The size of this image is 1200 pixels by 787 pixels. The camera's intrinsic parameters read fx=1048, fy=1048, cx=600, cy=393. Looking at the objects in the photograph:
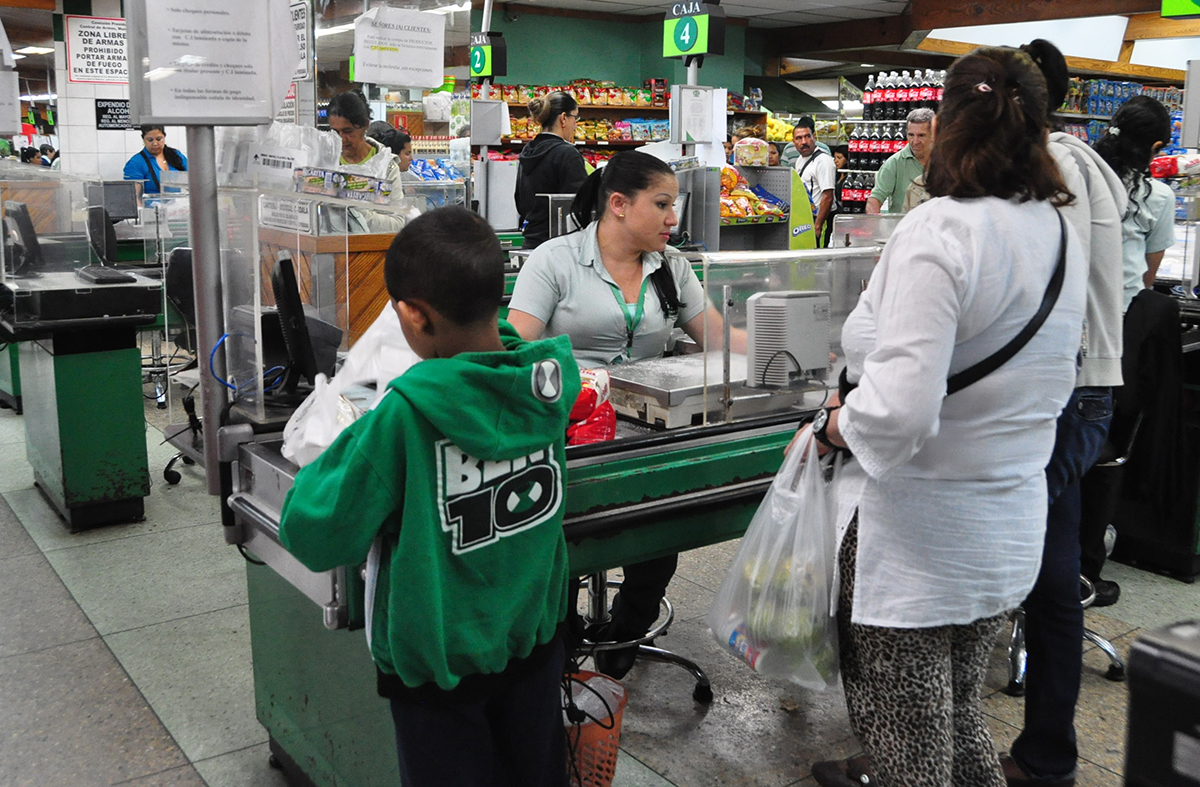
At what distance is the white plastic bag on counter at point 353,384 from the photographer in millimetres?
1621

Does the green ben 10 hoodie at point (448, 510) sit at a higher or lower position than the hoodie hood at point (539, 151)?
lower

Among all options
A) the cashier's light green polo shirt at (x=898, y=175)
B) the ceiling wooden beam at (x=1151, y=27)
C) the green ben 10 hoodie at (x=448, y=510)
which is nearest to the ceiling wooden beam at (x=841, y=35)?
the ceiling wooden beam at (x=1151, y=27)

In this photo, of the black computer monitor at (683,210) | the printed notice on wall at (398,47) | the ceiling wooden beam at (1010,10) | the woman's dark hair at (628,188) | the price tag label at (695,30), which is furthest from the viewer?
the ceiling wooden beam at (1010,10)

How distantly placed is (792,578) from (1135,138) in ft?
7.68

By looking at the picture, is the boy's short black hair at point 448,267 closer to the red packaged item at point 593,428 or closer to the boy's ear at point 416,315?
the boy's ear at point 416,315

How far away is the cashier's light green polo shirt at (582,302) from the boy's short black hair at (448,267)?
1204 millimetres

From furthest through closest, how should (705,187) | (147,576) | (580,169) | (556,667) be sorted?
(705,187), (580,169), (147,576), (556,667)

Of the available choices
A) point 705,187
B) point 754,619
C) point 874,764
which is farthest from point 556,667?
point 705,187

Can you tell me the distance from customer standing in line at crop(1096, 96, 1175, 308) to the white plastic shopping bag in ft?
5.98

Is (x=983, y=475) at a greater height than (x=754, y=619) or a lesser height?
greater

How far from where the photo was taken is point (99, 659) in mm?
3055

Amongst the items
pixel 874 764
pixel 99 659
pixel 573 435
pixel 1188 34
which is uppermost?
pixel 1188 34

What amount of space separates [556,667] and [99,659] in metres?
2.00

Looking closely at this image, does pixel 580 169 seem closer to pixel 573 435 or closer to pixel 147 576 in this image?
pixel 147 576
